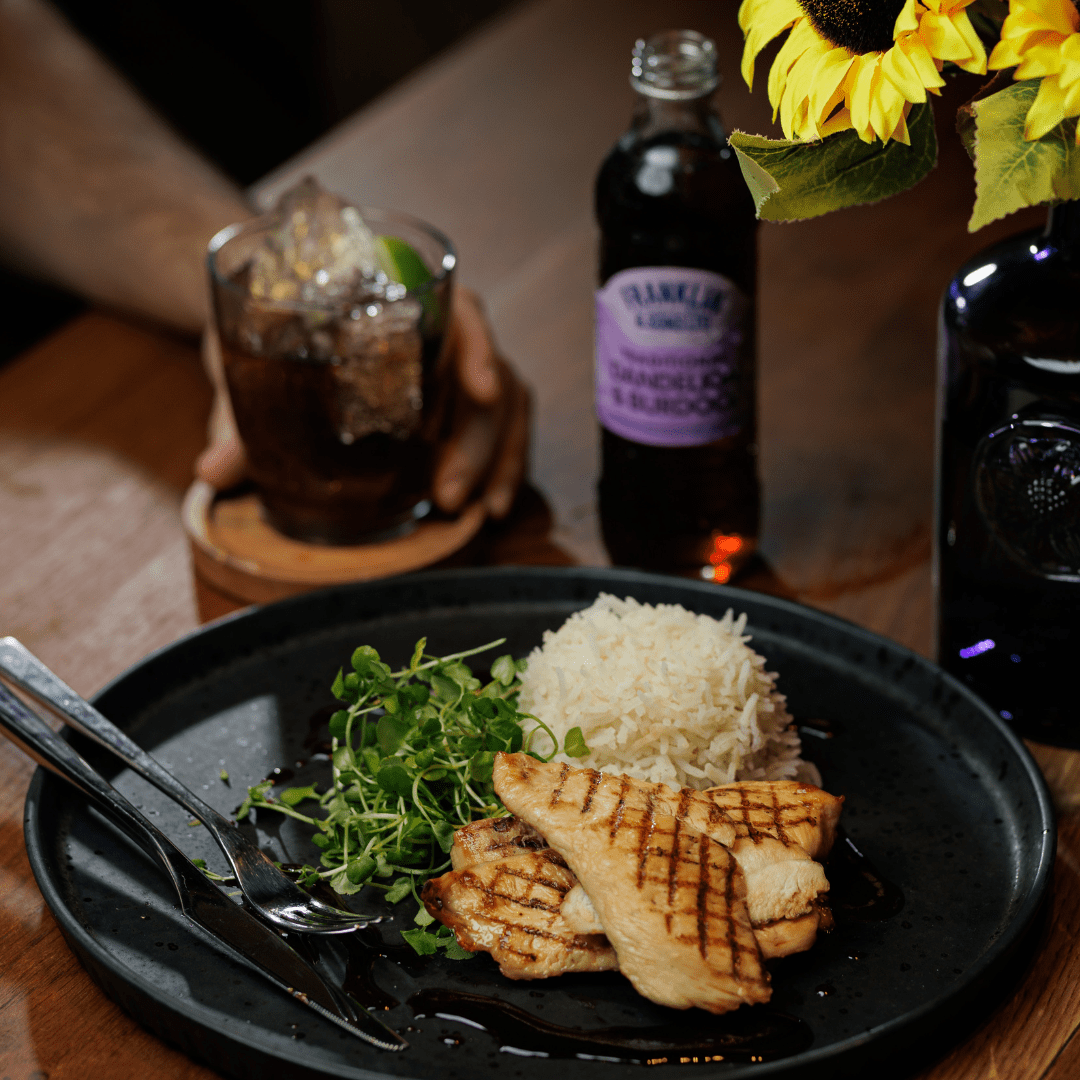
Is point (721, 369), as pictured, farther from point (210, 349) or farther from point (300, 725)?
point (210, 349)

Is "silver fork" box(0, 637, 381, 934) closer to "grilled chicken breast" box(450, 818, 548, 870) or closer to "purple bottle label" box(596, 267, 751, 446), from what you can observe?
"grilled chicken breast" box(450, 818, 548, 870)

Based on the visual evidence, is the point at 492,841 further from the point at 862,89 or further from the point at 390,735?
the point at 862,89

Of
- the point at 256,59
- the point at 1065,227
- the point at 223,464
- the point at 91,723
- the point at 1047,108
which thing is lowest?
the point at 256,59

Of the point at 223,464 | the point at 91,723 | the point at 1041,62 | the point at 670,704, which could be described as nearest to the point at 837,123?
the point at 1041,62

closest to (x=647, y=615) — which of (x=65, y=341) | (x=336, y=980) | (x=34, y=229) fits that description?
(x=336, y=980)

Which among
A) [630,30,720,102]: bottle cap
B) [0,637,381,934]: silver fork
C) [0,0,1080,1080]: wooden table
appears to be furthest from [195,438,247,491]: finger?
[630,30,720,102]: bottle cap

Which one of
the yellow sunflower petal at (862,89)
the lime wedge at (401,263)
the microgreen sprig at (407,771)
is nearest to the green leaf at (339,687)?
the microgreen sprig at (407,771)

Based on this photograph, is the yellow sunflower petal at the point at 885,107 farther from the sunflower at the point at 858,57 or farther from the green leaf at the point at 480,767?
the green leaf at the point at 480,767

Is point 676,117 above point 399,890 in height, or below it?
above
